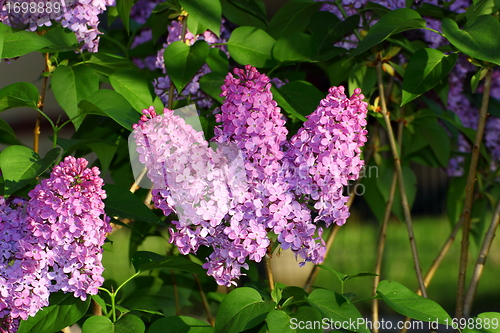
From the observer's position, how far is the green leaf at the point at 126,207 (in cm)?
88

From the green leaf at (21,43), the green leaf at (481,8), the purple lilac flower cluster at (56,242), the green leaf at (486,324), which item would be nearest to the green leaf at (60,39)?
the green leaf at (21,43)

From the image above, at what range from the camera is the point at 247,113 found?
787mm

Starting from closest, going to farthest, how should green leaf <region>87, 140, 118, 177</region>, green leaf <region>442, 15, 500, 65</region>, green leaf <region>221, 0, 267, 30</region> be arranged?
1. green leaf <region>442, 15, 500, 65</region>
2. green leaf <region>87, 140, 118, 177</region>
3. green leaf <region>221, 0, 267, 30</region>

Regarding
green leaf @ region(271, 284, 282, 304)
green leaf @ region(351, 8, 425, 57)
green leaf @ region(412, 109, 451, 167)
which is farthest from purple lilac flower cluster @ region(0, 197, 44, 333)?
green leaf @ region(412, 109, 451, 167)

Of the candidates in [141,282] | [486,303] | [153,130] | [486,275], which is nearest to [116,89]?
[153,130]

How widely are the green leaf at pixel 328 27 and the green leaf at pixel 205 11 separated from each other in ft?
0.65

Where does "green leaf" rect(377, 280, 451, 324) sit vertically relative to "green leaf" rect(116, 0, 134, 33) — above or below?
below

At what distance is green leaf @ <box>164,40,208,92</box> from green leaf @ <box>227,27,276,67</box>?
0.09m

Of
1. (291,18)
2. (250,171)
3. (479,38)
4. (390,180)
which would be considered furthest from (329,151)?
(390,180)

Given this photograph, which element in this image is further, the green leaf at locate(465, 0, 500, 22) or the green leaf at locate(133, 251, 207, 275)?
the green leaf at locate(465, 0, 500, 22)

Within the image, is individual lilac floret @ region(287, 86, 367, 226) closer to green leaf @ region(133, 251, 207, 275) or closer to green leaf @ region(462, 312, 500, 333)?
green leaf @ region(133, 251, 207, 275)

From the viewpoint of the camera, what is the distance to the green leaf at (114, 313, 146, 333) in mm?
807

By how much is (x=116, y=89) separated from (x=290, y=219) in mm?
419

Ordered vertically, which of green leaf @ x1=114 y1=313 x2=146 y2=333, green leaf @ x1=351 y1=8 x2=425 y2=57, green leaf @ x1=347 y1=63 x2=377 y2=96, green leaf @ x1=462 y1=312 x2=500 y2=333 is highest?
green leaf @ x1=351 y1=8 x2=425 y2=57
